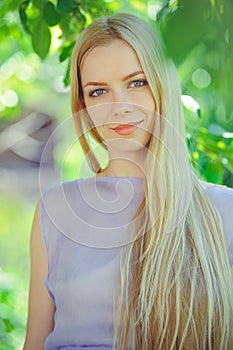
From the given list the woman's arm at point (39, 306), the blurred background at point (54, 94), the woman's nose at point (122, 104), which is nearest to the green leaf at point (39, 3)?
the blurred background at point (54, 94)

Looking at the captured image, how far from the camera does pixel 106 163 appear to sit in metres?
1.38

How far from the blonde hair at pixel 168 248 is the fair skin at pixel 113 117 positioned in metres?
0.02

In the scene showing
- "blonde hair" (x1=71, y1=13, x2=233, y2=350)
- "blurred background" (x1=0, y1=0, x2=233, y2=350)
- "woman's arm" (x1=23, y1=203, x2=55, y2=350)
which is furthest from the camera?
"woman's arm" (x1=23, y1=203, x2=55, y2=350)

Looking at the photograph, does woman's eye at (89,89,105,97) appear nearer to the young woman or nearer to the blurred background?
the young woman

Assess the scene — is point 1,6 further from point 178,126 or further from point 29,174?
point 29,174

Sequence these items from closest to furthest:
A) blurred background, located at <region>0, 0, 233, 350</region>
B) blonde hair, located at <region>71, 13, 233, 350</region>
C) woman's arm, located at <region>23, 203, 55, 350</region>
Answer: blurred background, located at <region>0, 0, 233, 350</region> < blonde hair, located at <region>71, 13, 233, 350</region> < woman's arm, located at <region>23, 203, 55, 350</region>

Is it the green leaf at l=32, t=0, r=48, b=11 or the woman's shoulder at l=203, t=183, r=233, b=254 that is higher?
the green leaf at l=32, t=0, r=48, b=11

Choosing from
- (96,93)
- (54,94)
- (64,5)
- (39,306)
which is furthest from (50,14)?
(54,94)

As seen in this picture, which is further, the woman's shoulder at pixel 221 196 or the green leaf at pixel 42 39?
the green leaf at pixel 42 39

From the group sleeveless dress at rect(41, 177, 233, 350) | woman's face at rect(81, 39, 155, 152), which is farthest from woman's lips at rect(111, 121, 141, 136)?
sleeveless dress at rect(41, 177, 233, 350)

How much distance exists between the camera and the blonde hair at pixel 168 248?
1.15 metres

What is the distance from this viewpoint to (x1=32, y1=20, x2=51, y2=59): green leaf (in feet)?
4.43

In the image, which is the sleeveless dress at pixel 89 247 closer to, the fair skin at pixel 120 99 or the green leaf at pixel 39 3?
the fair skin at pixel 120 99

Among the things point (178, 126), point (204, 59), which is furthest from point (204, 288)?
point (204, 59)
